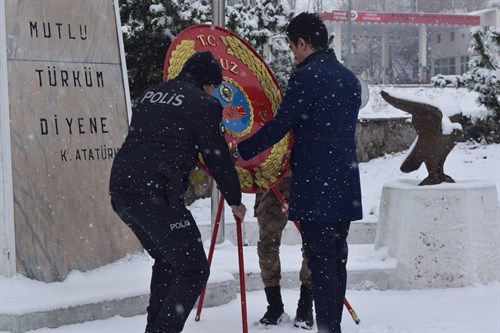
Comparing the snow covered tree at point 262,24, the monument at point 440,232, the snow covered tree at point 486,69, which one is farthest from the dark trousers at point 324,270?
the snow covered tree at point 486,69

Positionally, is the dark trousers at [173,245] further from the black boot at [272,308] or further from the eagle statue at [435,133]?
the eagle statue at [435,133]

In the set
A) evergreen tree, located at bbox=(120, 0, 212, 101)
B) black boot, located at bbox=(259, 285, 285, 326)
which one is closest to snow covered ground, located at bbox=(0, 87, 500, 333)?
black boot, located at bbox=(259, 285, 285, 326)

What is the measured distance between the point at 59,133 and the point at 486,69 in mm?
10749

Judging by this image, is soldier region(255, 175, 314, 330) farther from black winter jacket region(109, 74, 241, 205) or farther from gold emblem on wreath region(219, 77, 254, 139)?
black winter jacket region(109, 74, 241, 205)

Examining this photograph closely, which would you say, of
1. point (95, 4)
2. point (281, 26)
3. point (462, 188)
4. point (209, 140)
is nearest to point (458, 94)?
point (281, 26)

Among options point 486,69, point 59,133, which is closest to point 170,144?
point 59,133

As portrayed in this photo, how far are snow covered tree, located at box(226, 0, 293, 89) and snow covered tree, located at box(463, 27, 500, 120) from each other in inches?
135

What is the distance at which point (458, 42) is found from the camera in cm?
5191

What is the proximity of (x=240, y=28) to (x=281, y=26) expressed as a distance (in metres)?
0.98

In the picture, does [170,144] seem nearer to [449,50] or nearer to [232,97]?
[232,97]

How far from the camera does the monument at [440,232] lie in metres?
6.97

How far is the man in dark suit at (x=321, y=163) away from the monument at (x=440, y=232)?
2.29 metres

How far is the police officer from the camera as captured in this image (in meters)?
4.14

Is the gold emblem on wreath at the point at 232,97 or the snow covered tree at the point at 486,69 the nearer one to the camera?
the gold emblem on wreath at the point at 232,97
